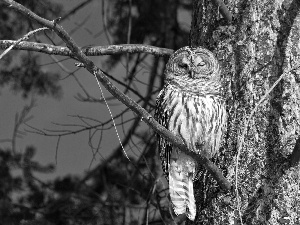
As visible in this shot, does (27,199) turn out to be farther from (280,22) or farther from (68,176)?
(280,22)

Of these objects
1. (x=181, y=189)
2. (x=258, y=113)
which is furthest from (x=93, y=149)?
(x=258, y=113)

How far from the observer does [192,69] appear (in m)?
3.77

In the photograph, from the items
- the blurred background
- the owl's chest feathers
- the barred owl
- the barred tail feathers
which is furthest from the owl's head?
the blurred background

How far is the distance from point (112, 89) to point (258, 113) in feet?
2.90

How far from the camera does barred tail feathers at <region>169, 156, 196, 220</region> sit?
10.9ft


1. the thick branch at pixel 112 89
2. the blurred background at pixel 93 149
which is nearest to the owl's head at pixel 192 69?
the thick branch at pixel 112 89

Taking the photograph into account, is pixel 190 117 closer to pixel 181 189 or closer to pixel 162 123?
pixel 162 123

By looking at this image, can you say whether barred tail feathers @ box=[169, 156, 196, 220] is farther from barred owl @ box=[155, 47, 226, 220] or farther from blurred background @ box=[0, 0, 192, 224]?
blurred background @ box=[0, 0, 192, 224]

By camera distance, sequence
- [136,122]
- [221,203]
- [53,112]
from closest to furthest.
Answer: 1. [221,203]
2. [136,122]
3. [53,112]

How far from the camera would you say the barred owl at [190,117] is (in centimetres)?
343

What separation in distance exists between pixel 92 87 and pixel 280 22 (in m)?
3.88

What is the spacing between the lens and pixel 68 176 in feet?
18.9

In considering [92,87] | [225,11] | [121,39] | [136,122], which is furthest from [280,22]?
[92,87]

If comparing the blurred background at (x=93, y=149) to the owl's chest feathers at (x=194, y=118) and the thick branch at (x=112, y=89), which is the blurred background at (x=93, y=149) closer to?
the owl's chest feathers at (x=194, y=118)
